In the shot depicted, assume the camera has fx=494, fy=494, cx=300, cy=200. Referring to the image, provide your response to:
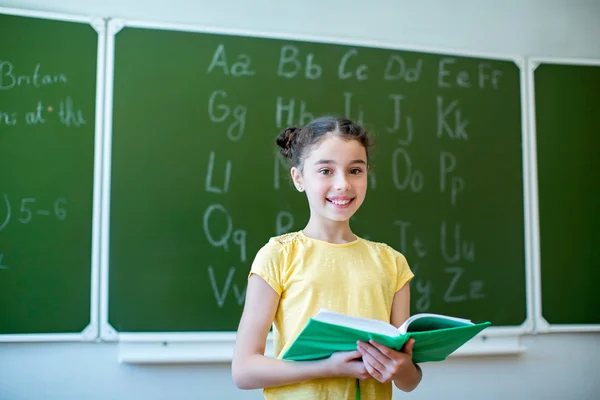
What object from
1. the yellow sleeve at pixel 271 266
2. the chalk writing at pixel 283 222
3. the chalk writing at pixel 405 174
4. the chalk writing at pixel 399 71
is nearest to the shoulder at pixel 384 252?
the yellow sleeve at pixel 271 266

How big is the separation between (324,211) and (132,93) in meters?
1.35

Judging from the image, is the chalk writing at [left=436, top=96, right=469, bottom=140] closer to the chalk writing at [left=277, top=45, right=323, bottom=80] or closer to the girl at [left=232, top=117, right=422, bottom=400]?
the chalk writing at [left=277, top=45, right=323, bottom=80]

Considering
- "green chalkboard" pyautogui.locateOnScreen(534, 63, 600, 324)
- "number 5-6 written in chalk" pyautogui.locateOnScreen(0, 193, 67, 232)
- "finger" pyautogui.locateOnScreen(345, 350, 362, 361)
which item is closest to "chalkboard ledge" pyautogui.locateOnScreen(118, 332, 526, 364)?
"number 5-6 written in chalk" pyautogui.locateOnScreen(0, 193, 67, 232)

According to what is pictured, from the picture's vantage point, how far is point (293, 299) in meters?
1.03

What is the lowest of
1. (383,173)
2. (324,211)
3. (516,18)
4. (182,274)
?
(182,274)

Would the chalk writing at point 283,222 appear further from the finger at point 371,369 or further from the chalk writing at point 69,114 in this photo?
the finger at point 371,369

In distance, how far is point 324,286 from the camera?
103 centimetres

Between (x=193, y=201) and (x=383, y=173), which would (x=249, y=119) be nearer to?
(x=193, y=201)

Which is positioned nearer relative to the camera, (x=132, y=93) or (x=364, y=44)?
(x=132, y=93)

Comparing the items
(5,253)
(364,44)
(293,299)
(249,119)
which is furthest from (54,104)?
(293,299)

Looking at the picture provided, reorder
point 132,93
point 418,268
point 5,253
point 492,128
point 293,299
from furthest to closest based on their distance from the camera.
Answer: point 492,128 → point 418,268 → point 132,93 → point 5,253 → point 293,299

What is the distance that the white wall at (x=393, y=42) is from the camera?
1.99 meters

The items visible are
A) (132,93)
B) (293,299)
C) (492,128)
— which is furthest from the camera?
(492,128)

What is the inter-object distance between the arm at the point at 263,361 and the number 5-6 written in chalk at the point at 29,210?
1.31m
